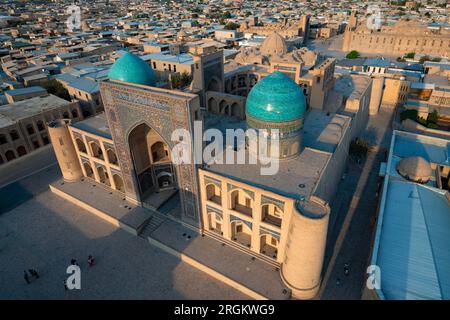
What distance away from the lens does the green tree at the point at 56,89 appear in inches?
1412

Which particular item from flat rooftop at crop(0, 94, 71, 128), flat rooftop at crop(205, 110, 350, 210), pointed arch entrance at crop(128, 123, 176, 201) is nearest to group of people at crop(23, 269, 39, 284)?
pointed arch entrance at crop(128, 123, 176, 201)

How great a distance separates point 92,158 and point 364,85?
27367 mm

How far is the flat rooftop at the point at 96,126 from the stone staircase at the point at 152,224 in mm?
6715

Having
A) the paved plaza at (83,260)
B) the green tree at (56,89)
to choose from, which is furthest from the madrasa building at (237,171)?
the green tree at (56,89)

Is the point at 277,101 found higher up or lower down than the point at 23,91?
higher up

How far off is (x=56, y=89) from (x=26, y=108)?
8.83m

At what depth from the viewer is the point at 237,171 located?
51.0 ft

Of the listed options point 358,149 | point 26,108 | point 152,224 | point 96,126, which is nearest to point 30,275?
point 152,224

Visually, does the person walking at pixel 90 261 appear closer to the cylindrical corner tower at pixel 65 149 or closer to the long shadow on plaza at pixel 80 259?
the long shadow on plaza at pixel 80 259

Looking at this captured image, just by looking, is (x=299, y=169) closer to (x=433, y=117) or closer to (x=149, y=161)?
(x=149, y=161)

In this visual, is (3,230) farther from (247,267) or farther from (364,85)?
(364,85)

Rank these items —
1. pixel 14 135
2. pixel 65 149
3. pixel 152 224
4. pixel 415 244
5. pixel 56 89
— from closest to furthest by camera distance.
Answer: pixel 415 244 < pixel 152 224 < pixel 65 149 < pixel 14 135 < pixel 56 89

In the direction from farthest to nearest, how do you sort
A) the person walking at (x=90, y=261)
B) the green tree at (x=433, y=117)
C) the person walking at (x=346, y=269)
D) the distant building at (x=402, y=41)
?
the distant building at (x=402, y=41)
the green tree at (x=433, y=117)
the person walking at (x=90, y=261)
the person walking at (x=346, y=269)
